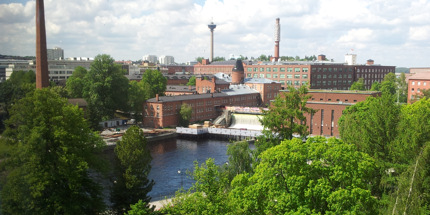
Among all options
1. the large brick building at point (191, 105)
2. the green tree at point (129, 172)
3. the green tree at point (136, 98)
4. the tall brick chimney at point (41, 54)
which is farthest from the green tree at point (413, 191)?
the green tree at point (136, 98)

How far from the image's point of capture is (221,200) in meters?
15.9

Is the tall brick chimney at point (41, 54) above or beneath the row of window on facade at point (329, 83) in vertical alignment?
above

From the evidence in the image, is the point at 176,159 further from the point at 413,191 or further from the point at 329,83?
the point at 329,83

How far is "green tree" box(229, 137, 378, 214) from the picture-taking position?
14.2m

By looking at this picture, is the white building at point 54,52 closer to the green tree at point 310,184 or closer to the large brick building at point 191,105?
the large brick building at point 191,105

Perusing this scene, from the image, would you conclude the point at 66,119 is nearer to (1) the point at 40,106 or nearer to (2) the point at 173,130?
(1) the point at 40,106

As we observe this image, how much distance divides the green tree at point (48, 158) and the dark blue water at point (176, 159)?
35.4 ft

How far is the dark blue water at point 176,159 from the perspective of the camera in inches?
1325

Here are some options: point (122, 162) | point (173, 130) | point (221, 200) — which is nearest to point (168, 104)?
point (173, 130)

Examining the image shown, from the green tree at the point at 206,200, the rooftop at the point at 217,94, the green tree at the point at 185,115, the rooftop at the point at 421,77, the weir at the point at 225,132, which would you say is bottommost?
the weir at the point at 225,132

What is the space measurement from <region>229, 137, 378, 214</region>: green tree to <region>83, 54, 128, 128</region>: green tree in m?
47.9

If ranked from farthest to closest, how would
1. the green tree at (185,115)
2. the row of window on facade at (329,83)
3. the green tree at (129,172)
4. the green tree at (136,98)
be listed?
the row of window on facade at (329,83) → the green tree at (136,98) → the green tree at (185,115) → the green tree at (129,172)

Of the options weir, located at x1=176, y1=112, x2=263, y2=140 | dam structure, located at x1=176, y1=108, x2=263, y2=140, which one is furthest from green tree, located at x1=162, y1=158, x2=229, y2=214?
weir, located at x1=176, y1=112, x2=263, y2=140

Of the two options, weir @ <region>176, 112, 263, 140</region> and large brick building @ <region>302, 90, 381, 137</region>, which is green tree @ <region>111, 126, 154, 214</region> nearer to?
weir @ <region>176, 112, 263, 140</region>
